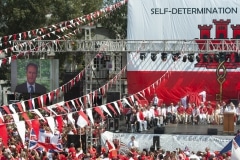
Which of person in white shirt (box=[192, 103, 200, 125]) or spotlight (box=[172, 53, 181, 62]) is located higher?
spotlight (box=[172, 53, 181, 62])

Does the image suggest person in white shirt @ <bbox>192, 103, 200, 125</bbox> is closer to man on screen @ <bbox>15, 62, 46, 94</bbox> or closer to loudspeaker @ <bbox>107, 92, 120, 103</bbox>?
loudspeaker @ <bbox>107, 92, 120, 103</bbox>

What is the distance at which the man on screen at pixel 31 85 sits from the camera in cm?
3958

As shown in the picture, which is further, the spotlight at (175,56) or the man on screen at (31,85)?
the man on screen at (31,85)

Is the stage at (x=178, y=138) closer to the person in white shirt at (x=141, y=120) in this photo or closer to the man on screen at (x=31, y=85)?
the person in white shirt at (x=141, y=120)

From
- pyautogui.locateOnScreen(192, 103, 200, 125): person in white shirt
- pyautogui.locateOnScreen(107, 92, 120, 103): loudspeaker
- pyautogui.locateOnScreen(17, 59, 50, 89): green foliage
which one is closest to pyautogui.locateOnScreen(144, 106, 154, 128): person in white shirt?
pyautogui.locateOnScreen(192, 103, 200, 125): person in white shirt

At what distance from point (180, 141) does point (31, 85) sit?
13308 millimetres

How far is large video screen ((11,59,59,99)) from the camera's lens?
39.6 meters

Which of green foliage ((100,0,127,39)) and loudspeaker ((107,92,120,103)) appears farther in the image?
green foliage ((100,0,127,39))

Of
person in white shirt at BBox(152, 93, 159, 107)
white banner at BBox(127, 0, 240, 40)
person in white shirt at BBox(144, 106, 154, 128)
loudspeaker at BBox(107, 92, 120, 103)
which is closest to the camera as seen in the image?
person in white shirt at BBox(144, 106, 154, 128)

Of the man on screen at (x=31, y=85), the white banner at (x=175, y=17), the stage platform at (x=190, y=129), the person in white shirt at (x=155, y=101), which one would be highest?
the white banner at (x=175, y=17)

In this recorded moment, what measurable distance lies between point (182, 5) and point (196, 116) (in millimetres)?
6935

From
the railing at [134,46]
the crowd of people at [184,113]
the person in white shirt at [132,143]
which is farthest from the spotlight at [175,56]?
the person in white shirt at [132,143]

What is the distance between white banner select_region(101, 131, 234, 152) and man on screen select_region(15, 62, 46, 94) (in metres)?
11.5

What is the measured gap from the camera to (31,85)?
3966cm
